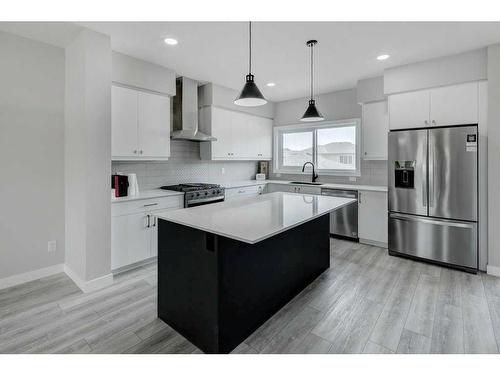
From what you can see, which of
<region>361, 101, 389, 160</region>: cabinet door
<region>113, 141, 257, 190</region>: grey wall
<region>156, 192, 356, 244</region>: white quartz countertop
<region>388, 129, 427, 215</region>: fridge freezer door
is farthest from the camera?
<region>361, 101, 389, 160</region>: cabinet door

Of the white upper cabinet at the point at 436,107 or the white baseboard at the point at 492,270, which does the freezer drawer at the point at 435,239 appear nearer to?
the white baseboard at the point at 492,270

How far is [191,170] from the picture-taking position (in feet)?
15.5

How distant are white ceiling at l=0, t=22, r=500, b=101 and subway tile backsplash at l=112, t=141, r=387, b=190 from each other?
131 centimetres

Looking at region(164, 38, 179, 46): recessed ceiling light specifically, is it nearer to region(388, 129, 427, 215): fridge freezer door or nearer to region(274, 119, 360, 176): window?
region(388, 129, 427, 215): fridge freezer door

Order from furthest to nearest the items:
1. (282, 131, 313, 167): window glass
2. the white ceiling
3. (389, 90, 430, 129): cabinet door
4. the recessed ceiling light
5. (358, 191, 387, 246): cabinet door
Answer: (282, 131, 313, 167): window glass < (358, 191, 387, 246): cabinet door < (389, 90, 430, 129): cabinet door < the recessed ceiling light < the white ceiling

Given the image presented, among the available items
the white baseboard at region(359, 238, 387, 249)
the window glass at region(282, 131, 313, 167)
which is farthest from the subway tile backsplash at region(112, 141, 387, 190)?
the white baseboard at region(359, 238, 387, 249)

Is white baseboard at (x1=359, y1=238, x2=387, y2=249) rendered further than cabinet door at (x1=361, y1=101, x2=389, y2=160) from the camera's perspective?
No

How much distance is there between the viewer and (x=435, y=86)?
348 cm

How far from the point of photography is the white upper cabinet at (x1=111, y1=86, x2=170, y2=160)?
330 centimetres

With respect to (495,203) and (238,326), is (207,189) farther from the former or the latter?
(495,203)

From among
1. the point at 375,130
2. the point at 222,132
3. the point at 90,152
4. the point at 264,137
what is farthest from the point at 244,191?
the point at 90,152

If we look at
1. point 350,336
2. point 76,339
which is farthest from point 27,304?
point 350,336

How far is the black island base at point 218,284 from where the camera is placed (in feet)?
5.96

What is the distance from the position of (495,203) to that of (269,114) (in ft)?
13.3
